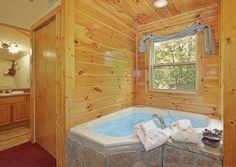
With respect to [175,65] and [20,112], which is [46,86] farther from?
[175,65]

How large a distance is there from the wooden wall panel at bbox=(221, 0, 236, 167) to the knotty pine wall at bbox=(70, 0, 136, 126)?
1512 mm

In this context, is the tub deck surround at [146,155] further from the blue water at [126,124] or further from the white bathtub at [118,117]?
the blue water at [126,124]

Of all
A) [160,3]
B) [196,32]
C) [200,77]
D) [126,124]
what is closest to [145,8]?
[160,3]

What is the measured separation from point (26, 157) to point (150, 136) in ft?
5.90

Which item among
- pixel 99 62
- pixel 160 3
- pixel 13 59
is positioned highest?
pixel 160 3

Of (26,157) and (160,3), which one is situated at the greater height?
(160,3)

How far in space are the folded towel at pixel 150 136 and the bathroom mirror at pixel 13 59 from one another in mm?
3538

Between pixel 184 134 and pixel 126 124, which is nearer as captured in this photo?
pixel 184 134

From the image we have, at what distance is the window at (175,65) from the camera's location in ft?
8.23

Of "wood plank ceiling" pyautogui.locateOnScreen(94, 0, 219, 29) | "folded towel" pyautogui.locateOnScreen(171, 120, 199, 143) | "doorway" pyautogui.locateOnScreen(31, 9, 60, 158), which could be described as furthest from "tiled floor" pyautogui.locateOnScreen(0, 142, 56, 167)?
"wood plank ceiling" pyautogui.locateOnScreen(94, 0, 219, 29)

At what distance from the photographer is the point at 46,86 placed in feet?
7.17

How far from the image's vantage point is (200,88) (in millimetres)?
2387

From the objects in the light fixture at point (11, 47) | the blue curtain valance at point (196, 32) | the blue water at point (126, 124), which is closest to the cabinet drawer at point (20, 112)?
the light fixture at point (11, 47)

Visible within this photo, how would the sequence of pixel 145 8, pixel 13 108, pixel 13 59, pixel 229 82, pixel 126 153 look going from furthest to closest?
1. pixel 13 59
2. pixel 13 108
3. pixel 145 8
4. pixel 126 153
5. pixel 229 82
